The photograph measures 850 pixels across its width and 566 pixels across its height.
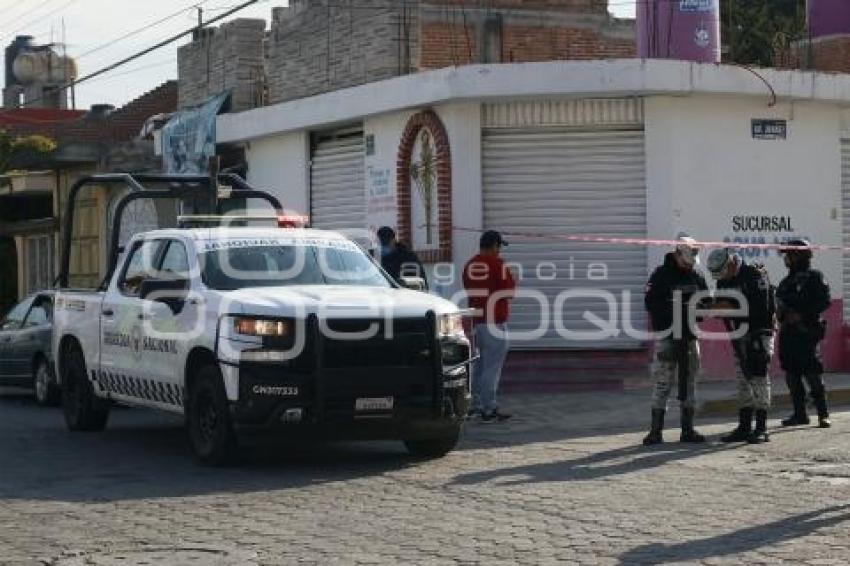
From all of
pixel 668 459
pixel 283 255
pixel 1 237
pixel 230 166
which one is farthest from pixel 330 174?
pixel 1 237

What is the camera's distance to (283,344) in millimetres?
10867

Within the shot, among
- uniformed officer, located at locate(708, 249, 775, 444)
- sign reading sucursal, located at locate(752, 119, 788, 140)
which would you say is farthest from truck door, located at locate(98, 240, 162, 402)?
sign reading sucursal, located at locate(752, 119, 788, 140)

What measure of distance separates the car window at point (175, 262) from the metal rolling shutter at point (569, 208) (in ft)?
20.5

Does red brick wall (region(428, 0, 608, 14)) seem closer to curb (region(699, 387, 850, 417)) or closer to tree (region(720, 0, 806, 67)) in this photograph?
curb (region(699, 387, 850, 417))

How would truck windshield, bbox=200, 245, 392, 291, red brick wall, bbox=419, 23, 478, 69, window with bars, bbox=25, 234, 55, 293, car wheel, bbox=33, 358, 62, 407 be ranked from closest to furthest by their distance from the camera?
truck windshield, bbox=200, 245, 392, 291, car wheel, bbox=33, 358, 62, 407, red brick wall, bbox=419, 23, 478, 69, window with bars, bbox=25, 234, 55, 293

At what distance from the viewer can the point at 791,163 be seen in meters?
18.6

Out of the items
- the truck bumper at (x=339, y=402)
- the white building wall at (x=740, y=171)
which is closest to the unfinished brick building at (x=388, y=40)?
the white building wall at (x=740, y=171)

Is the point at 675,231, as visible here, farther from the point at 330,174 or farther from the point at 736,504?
the point at 736,504

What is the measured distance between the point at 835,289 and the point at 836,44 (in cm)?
412

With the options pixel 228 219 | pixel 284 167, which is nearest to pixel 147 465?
pixel 228 219

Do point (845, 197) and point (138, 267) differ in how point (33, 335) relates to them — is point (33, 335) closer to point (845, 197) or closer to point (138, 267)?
point (138, 267)

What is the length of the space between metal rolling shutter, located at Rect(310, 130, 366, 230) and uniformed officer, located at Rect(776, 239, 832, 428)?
7814 mm

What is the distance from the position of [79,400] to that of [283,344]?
3.98 meters

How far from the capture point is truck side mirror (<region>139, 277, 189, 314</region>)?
11852 millimetres
